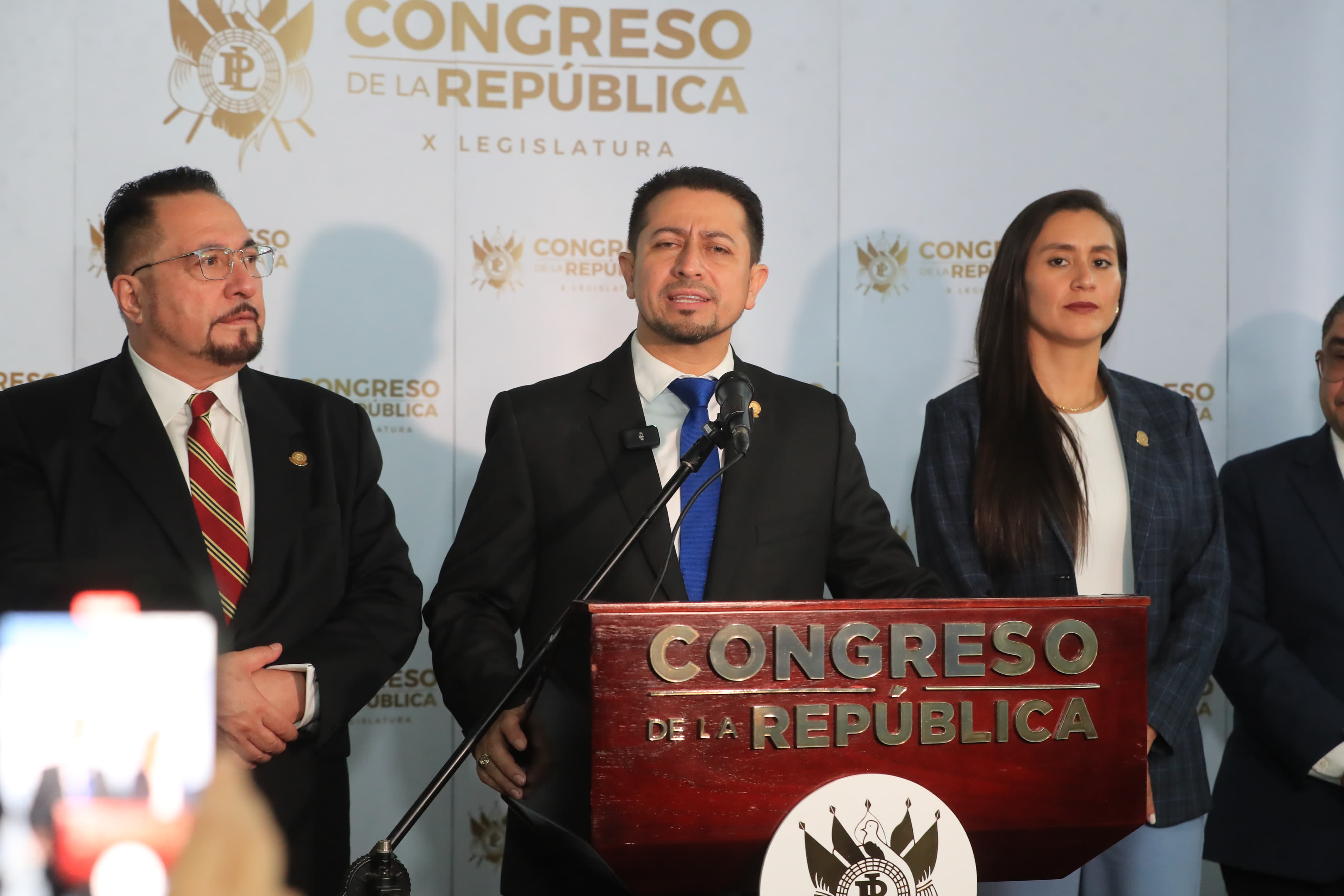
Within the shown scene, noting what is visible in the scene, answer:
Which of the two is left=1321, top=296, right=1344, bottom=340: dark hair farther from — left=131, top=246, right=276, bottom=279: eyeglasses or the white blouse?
left=131, top=246, right=276, bottom=279: eyeglasses


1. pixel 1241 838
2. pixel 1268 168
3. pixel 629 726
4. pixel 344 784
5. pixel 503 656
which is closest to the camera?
pixel 629 726

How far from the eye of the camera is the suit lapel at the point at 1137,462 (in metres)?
2.59

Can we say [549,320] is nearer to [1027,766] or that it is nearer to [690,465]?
[690,465]

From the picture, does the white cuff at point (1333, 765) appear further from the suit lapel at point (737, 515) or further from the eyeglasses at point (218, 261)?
the eyeglasses at point (218, 261)

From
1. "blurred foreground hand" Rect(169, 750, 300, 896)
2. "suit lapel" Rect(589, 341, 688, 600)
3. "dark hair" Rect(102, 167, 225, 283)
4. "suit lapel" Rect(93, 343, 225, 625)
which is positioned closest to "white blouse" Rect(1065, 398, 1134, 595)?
"suit lapel" Rect(589, 341, 688, 600)

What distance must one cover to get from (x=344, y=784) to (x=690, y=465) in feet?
4.08

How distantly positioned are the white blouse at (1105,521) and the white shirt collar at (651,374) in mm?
855

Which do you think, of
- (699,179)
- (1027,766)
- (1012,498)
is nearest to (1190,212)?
(1012,498)

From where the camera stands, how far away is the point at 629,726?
1.51 meters

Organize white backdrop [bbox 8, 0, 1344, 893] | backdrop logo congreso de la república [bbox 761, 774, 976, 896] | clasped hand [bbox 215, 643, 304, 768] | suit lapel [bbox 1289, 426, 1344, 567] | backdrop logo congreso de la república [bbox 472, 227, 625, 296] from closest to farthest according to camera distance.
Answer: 1. backdrop logo congreso de la república [bbox 761, 774, 976, 896]
2. clasped hand [bbox 215, 643, 304, 768]
3. suit lapel [bbox 1289, 426, 1344, 567]
4. white backdrop [bbox 8, 0, 1344, 893]
5. backdrop logo congreso de la república [bbox 472, 227, 625, 296]

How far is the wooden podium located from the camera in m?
1.51

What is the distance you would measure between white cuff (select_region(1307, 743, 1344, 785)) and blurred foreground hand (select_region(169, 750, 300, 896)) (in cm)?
259

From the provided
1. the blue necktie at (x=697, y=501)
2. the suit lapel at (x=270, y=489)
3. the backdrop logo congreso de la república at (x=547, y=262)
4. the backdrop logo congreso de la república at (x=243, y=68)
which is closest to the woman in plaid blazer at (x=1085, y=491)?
the blue necktie at (x=697, y=501)

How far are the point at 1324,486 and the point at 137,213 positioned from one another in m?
2.79
